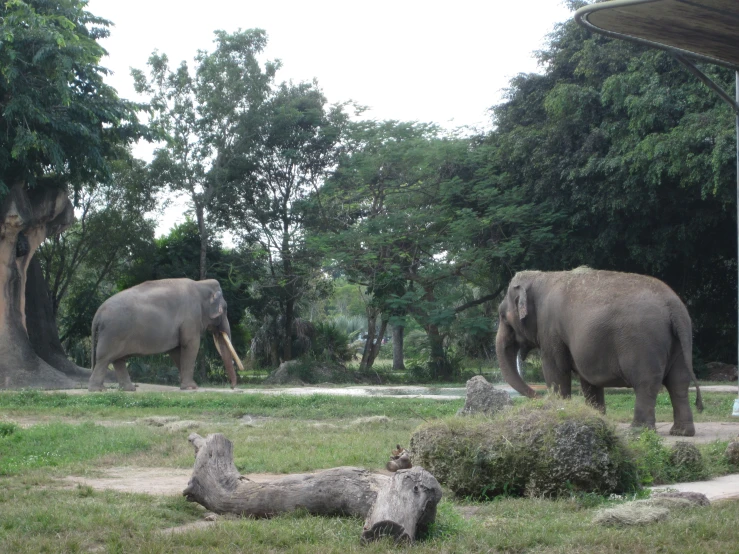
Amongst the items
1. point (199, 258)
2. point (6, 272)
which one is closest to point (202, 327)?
point (6, 272)

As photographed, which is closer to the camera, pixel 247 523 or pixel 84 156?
pixel 247 523

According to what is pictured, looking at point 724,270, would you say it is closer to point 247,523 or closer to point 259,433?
point 259,433

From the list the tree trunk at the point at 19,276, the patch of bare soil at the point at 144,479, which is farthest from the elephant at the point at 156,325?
the patch of bare soil at the point at 144,479

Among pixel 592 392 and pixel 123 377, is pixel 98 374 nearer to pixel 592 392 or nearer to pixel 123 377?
pixel 123 377

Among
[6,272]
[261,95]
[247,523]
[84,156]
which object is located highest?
[261,95]

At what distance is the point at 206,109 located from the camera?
30.8 meters

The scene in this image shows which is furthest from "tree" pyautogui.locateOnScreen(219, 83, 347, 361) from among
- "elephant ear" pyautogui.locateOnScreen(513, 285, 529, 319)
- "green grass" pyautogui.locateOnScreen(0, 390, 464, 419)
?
"elephant ear" pyautogui.locateOnScreen(513, 285, 529, 319)

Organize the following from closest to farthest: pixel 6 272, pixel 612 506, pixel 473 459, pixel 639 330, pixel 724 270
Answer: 1. pixel 612 506
2. pixel 473 459
3. pixel 639 330
4. pixel 6 272
5. pixel 724 270

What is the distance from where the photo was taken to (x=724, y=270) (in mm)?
28406

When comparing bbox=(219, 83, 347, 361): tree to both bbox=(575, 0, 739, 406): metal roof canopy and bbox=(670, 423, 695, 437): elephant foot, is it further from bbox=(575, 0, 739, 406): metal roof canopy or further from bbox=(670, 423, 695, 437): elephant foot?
bbox=(575, 0, 739, 406): metal roof canopy

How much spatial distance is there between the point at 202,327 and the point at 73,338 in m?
10.0

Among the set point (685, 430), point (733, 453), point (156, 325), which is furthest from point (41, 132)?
point (733, 453)

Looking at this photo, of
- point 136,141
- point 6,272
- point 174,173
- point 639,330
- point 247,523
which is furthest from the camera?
point 174,173

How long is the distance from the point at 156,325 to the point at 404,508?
669 inches
